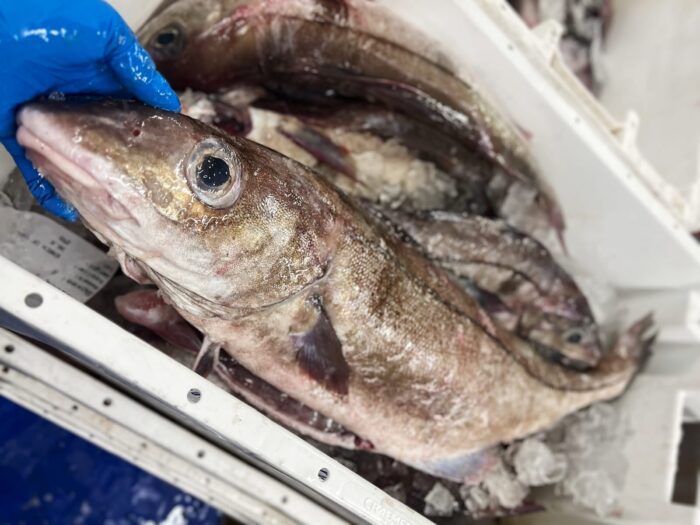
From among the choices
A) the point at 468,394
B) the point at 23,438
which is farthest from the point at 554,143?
the point at 23,438

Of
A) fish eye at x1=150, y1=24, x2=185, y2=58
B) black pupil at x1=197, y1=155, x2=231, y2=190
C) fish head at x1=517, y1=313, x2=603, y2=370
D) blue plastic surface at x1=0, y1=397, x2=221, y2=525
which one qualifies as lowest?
blue plastic surface at x1=0, y1=397, x2=221, y2=525

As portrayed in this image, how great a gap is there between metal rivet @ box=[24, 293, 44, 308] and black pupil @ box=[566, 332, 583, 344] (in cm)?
202

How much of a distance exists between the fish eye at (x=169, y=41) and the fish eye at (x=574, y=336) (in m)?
1.87

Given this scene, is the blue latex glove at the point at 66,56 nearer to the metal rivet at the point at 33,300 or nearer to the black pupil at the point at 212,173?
the black pupil at the point at 212,173

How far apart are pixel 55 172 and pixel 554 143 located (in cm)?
196

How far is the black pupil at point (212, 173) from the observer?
1198 millimetres

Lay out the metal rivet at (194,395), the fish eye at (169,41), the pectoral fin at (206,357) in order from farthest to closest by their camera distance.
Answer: the fish eye at (169,41) < the pectoral fin at (206,357) < the metal rivet at (194,395)

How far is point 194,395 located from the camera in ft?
4.38

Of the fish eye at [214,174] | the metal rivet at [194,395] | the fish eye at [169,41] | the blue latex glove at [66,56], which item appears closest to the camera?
the blue latex glove at [66,56]

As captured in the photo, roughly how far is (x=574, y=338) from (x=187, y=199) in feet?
6.12

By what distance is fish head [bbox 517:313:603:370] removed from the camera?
245 centimetres

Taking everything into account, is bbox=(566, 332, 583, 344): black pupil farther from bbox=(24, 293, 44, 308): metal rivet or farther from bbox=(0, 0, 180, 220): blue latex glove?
bbox=(24, 293, 44, 308): metal rivet

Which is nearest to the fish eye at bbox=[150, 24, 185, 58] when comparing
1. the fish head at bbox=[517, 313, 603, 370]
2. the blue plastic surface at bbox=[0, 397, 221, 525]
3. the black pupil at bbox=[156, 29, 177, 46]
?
the black pupil at bbox=[156, 29, 177, 46]

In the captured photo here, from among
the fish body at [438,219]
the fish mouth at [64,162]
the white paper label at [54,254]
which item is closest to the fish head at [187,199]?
the fish mouth at [64,162]
